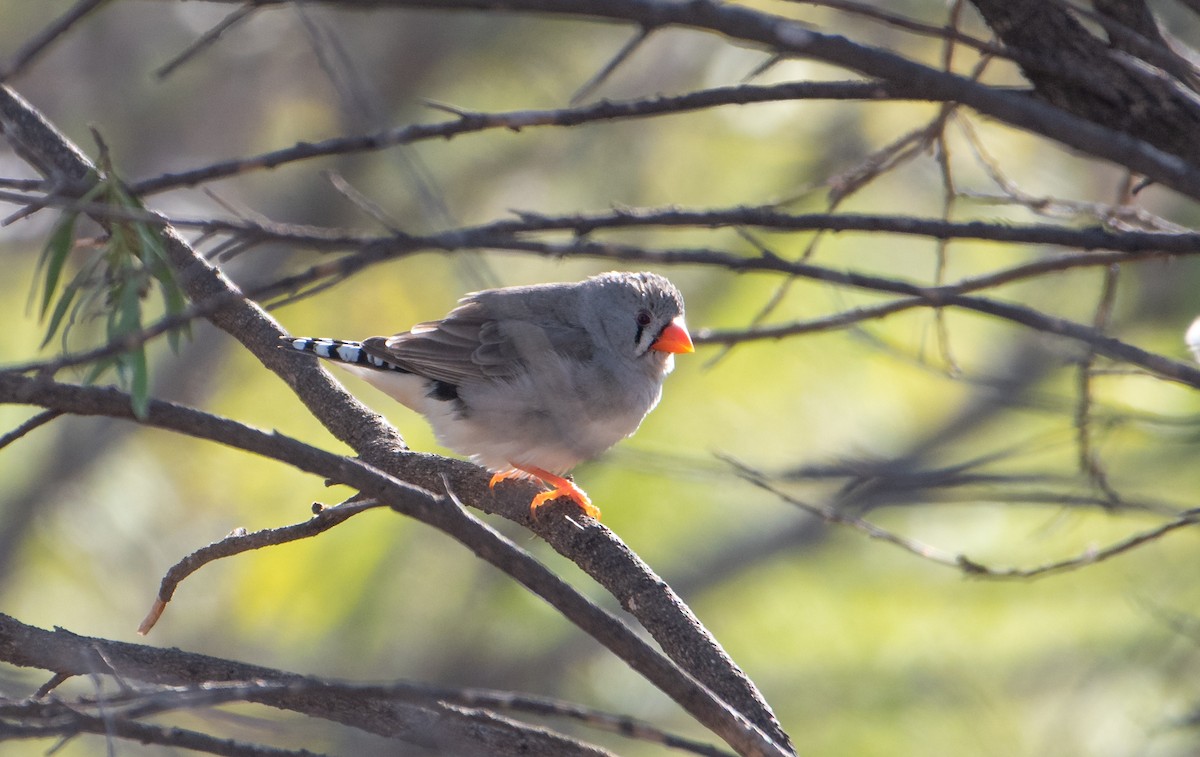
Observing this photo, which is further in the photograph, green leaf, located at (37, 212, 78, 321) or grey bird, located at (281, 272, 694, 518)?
grey bird, located at (281, 272, 694, 518)

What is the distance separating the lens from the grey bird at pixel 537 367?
365 centimetres

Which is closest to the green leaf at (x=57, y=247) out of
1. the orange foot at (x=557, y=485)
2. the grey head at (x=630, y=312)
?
the orange foot at (x=557, y=485)

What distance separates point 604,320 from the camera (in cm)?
416

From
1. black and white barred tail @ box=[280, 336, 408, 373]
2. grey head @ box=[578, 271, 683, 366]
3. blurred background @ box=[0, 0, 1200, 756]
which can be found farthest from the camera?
blurred background @ box=[0, 0, 1200, 756]

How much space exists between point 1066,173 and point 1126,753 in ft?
10.9

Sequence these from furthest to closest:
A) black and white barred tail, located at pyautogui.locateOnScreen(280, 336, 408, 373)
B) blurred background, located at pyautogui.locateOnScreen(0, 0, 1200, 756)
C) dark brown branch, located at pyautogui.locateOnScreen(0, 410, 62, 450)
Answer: blurred background, located at pyautogui.locateOnScreen(0, 0, 1200, 756) < black and white barred tail, located at pyautogui.locateOnScreen(280, 336, 408, 373) < dark brown branch, located at pyautogui.locateOnScreen(0, 410, 62, 450)

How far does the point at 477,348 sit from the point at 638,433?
3.04 m

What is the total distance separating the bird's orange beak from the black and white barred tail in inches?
35.0

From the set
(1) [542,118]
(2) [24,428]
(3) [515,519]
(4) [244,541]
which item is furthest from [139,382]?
(3) [515,519]

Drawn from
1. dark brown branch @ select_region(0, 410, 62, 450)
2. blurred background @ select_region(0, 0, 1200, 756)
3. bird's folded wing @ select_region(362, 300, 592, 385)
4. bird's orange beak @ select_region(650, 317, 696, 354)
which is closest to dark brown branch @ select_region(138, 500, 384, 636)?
dark brown branch @ select_region(0, 410, 62, 450)

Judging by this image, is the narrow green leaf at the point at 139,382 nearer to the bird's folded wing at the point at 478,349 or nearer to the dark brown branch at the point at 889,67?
the dark brown branch at the point at 889,67

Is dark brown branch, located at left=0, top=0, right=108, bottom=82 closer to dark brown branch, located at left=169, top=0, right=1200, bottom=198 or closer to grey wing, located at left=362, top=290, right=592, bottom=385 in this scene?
dark brown branch, located at left=169, top=0, right=1200, bottom=198

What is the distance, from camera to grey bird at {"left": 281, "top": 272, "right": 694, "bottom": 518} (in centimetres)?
365

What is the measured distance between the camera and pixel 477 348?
3.95m
